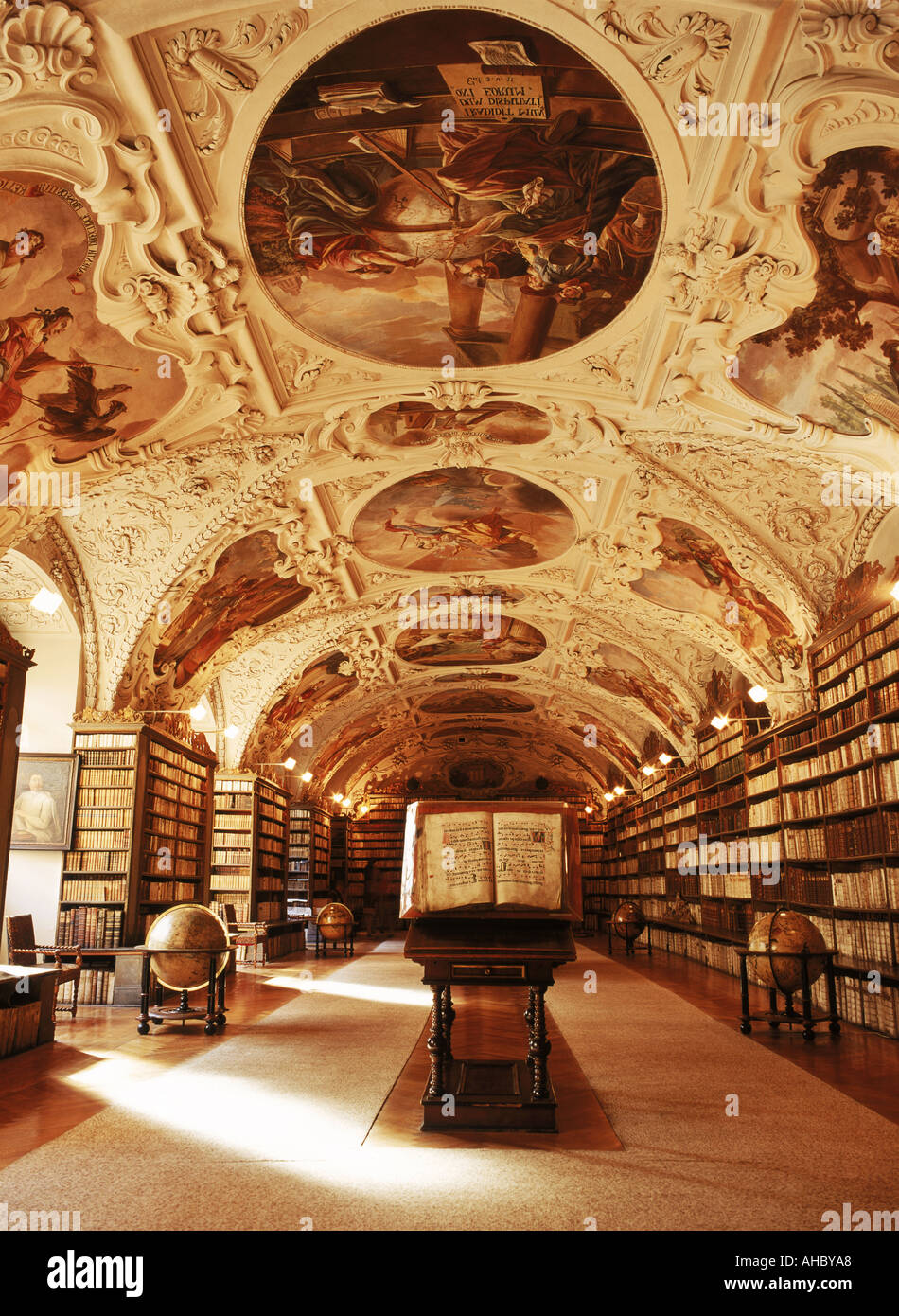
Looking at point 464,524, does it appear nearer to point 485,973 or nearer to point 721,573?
point 721,573

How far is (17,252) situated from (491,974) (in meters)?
6.83

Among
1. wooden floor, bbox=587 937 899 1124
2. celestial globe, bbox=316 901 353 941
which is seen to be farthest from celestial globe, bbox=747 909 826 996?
celestial globe, bbox=316 901 353 941

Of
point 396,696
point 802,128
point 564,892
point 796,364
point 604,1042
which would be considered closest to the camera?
point 564,892

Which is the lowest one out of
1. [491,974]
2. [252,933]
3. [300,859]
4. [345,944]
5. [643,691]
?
[345,944]

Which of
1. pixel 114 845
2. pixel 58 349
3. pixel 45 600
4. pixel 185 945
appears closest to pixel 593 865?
pixel 114 845

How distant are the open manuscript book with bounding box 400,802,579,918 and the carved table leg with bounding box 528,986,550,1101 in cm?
72

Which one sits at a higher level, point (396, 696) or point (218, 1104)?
point (396, 696)

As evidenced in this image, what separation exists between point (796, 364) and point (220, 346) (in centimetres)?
579

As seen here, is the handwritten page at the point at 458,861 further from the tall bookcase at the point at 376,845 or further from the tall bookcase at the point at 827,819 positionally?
the tall bookcase at the point at 376,845

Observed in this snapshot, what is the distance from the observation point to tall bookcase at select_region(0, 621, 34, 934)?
10.3 metres

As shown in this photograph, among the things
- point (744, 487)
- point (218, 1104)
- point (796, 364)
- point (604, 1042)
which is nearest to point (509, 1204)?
point (218, 1104)

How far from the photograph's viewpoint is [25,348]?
8.57 m

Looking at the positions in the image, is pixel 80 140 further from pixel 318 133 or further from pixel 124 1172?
pixel 124 1172

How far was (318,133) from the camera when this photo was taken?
715 cm
